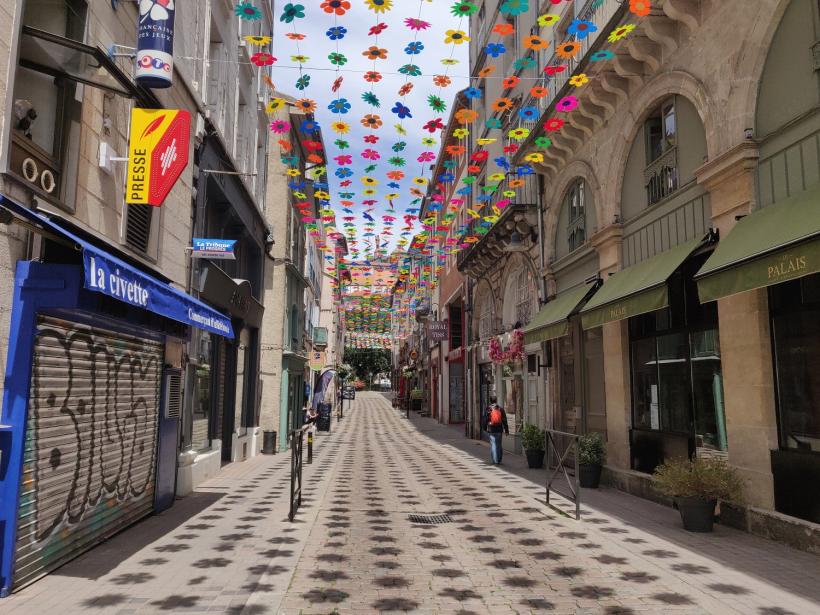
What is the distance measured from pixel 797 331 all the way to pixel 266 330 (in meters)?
14.7

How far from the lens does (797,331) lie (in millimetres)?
7312

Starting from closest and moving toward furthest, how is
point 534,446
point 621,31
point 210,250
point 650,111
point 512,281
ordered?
point 621,31
point 210,250
point 650,111
point 534,446
point 512,281

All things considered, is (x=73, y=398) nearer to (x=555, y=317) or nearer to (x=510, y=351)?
(x=555, y=317)

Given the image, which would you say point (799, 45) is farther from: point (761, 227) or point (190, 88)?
point (190, 88)

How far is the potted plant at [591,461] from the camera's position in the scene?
11.6m

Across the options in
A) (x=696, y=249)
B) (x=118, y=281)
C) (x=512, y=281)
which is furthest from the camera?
(x=512, y=281)

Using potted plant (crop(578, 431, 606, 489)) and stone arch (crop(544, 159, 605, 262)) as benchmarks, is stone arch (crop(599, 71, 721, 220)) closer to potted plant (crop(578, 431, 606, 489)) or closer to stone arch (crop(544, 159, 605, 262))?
stone arch (crop(544, 159, 605, 262))

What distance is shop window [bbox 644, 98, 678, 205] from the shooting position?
10.2 metres

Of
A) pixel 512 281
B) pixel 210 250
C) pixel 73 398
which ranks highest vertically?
pixel 512 281

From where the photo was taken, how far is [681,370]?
32.8ft

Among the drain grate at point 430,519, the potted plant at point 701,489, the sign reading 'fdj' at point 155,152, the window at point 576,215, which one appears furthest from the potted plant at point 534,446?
the sign reading 'fdj' at point 155,152

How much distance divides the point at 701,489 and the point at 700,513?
341mm

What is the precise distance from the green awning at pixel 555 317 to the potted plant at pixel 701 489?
5.22 metres

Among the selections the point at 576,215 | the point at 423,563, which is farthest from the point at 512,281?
the point at 423,563
